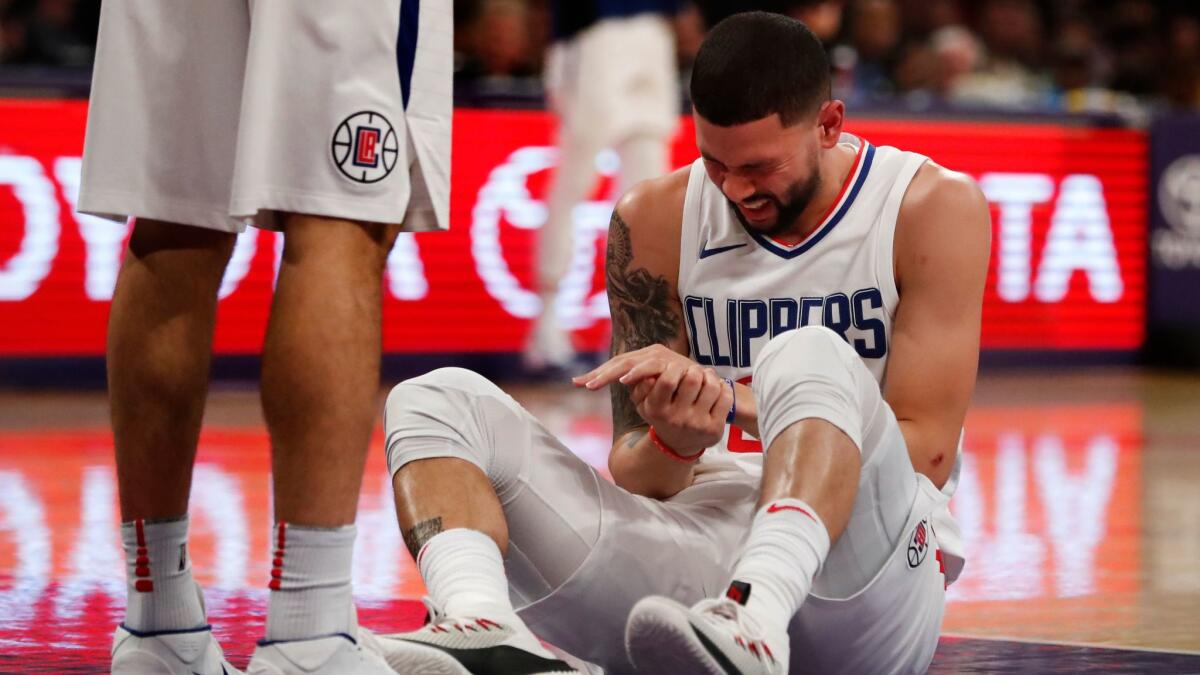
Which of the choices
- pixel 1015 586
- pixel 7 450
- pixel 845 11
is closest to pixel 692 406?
pixel 1015 586

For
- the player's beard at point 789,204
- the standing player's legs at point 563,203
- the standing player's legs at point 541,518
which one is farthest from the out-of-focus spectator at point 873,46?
the standing player's legs at point 541,518

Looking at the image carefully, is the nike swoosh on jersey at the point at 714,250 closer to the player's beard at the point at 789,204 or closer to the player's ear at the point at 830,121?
the player's beard at the point at 789,204

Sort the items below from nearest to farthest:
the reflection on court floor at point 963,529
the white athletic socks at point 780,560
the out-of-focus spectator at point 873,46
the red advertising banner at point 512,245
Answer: the white athletic socks at point 780,560, the reflection on court floor at point 963,529, the red advertising banner at point 512,245, the out-of-focus spectator at point 873,46

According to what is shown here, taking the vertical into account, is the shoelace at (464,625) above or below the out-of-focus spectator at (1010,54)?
below

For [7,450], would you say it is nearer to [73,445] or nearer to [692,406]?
[73,445]

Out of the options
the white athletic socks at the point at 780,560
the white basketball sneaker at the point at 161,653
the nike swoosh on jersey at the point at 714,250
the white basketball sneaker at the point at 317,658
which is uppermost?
the nike swoosh on jersey at the point at 714,250

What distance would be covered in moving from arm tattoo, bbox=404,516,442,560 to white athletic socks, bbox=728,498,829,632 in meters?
0.42

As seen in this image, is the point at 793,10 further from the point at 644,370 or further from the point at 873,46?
the point at 644,370

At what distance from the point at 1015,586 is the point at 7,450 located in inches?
135

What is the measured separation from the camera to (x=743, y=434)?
2943 millimetres

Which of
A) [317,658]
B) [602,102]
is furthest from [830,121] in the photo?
[602,102]

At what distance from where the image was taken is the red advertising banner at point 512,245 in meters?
7.34

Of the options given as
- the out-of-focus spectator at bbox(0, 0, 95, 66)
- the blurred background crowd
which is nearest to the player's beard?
the blurred background crowd

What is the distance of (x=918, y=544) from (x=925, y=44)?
29.0 ft
